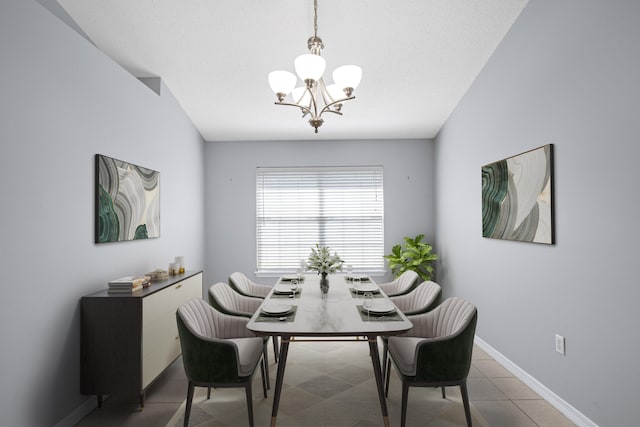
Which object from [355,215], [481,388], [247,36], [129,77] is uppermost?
[247,36]

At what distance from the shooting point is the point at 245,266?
5664 mm

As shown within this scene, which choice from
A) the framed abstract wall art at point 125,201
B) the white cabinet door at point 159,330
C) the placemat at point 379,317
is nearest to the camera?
the placemat at point 379,317

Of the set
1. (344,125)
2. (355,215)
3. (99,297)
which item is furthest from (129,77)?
(355,215)

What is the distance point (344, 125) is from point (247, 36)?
6.86 feet

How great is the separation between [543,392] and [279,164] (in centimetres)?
425

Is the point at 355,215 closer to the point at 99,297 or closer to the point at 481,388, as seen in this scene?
the point at 481,388

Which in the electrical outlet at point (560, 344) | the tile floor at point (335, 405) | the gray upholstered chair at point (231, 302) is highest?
the gray upholstered chair at point (231, 302)

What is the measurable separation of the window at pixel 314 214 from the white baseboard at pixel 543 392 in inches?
94.5

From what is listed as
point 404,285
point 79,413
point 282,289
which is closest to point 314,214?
point 404,285

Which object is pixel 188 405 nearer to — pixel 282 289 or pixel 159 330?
pixel 159 330

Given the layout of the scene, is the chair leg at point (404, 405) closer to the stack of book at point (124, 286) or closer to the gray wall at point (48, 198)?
the stack of book at point (124, 286)

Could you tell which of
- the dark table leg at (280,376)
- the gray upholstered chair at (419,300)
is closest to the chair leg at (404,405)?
the gray upholstered chair at (419,300)

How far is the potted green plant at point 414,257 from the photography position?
5.07 meters

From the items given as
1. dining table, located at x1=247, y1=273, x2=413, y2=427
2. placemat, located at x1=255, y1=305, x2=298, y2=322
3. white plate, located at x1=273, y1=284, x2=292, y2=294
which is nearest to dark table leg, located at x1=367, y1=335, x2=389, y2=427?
dining table, located at x1=247, y1=273, x2=413, y2=427
